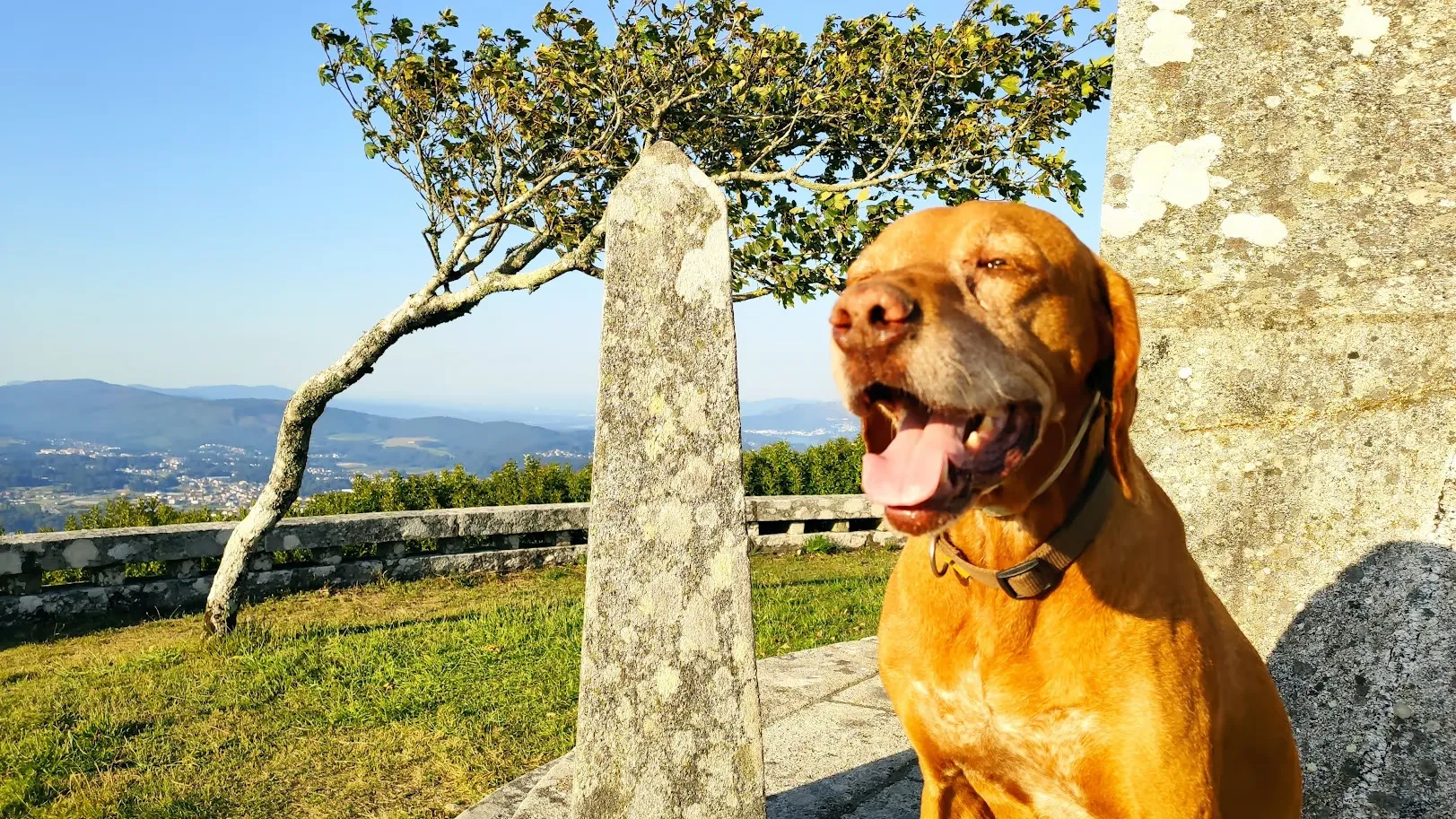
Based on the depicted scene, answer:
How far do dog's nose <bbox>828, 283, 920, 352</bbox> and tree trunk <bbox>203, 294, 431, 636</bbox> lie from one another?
8731 mm

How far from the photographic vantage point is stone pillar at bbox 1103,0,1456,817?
2.96 m

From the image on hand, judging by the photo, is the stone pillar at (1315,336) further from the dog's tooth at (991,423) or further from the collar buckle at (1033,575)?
the dog's tooth at (991,423)

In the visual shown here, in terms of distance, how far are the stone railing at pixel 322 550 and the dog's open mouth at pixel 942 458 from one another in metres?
7.48

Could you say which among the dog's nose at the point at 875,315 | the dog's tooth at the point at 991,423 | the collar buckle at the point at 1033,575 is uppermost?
the dog's nose at the point at 875,315

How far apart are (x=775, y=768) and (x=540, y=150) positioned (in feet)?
28.3

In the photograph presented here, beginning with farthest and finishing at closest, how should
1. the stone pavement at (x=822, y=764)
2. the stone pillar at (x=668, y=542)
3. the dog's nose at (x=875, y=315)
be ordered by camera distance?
1. the stone pavement at (x=822, y=764)
2. the stone pillar at (x=668, y=542)
3. the dog's nose at (x=875, y=315)

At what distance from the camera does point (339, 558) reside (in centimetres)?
1174

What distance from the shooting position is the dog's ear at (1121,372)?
6.76ft

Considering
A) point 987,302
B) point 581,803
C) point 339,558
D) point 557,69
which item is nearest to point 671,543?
point 581,803

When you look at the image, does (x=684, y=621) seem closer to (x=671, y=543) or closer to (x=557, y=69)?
(x=671, y=543)

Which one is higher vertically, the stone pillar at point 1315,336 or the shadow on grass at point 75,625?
the stone pillar at point 1315,336

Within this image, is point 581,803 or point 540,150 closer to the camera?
point 581,803

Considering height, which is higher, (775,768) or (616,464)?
(616,464)

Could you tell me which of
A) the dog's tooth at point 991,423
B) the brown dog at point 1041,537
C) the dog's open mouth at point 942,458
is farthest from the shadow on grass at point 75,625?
the dog's tooth at point 991,423
